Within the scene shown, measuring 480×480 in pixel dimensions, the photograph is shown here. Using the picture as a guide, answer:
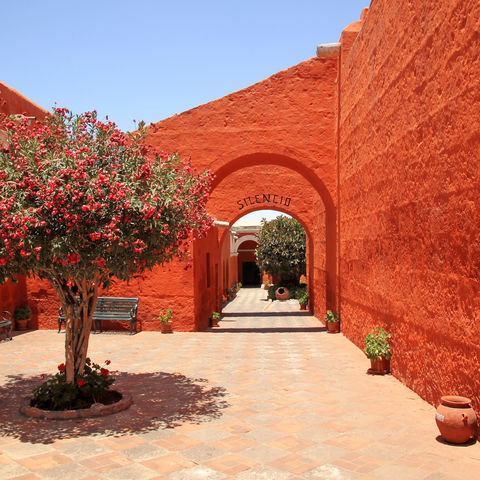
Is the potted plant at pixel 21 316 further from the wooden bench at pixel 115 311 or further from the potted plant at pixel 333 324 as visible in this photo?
the potted plant at pixel 333 324

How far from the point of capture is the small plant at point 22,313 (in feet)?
38.7

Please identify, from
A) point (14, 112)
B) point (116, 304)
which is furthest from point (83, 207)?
point (14, 112)

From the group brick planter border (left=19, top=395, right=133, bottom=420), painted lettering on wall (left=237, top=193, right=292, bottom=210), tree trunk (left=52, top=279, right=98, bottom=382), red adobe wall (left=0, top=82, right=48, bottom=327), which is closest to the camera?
brick planter border (left=19, top=395, right=133, bottom=420)

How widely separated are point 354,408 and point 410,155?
3095 millimetres

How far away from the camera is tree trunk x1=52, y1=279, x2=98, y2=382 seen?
5926 millimetres

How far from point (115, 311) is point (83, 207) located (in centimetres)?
741

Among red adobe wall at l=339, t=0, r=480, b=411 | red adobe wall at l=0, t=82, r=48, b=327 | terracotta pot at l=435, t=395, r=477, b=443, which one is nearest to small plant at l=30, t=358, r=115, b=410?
terracotta pot at l=435, t=395, r=477, b=443

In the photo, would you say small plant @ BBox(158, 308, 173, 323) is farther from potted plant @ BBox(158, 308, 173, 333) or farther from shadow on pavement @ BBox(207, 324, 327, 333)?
shadow on pavement @ BBox(207, 324, 327, 333)

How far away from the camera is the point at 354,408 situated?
587cm

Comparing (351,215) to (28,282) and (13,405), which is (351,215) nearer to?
(13,405)

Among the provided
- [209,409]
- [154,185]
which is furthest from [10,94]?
[209,409]

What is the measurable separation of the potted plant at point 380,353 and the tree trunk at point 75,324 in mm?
3950

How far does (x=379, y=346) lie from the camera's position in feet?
24.4

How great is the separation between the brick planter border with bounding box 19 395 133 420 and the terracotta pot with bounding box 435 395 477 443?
11.1 feet
